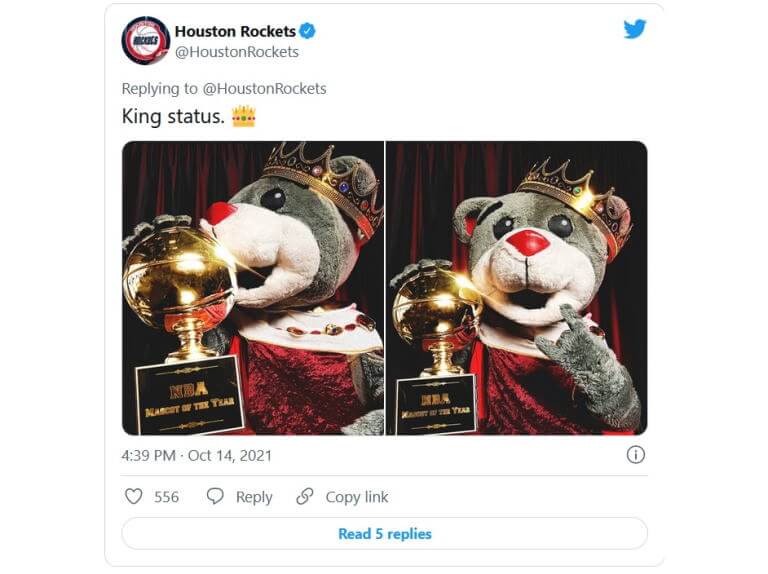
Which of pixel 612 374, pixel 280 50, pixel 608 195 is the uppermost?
pixel 280 50

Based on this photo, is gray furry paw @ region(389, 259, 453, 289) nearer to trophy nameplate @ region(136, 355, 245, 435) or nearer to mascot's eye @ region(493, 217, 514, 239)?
mascot's eye @ region(493, 217, 514, 239)

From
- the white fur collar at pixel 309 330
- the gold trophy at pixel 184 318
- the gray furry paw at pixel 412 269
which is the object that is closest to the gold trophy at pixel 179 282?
the gold trophy at pixel 184 318

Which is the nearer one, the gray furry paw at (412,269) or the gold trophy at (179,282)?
the gold trophy at (179,282)

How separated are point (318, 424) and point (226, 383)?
272 millimetres

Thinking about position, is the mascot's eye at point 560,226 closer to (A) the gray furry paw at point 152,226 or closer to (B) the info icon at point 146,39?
(A) the gray furry paw at point 152,226

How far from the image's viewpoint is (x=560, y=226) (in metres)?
2.03

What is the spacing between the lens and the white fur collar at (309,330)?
6.58 ft

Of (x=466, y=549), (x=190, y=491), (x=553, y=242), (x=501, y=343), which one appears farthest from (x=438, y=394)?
(x=190, y=491)

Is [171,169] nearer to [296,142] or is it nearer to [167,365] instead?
[296,142]

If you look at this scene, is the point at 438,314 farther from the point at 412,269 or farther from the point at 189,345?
the point at 189,345

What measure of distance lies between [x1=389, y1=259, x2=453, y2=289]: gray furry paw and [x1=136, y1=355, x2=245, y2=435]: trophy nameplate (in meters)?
0.50

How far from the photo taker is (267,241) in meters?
1.95

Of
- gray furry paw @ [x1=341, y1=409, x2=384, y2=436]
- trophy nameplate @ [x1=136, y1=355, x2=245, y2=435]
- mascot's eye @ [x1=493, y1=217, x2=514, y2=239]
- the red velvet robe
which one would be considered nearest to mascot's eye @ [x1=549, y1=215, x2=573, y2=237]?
mascot's eye @ [x1=493, y1=217, x2=514, y2=239]

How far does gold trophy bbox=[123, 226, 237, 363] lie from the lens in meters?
1.83
